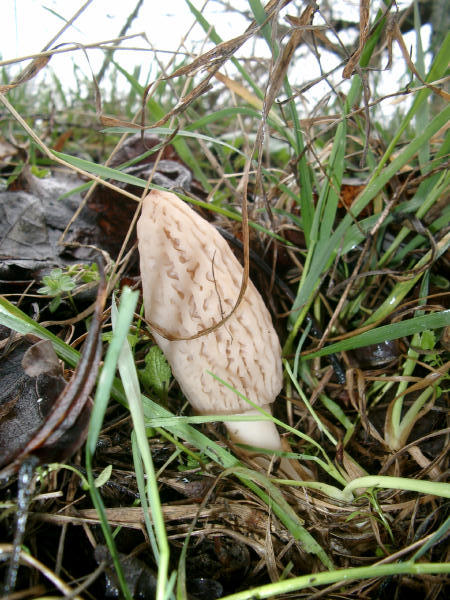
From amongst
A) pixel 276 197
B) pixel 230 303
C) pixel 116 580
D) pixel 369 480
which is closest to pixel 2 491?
pixel 116 580

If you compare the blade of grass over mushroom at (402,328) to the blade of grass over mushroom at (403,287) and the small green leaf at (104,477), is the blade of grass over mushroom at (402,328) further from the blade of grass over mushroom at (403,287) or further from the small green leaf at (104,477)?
the small green leaf at (104,477)

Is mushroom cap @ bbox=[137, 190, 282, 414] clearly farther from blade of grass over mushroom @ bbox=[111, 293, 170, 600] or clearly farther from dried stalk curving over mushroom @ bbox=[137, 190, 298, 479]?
blade of grass over mushroom @ bbox=[111, 293, 170, 600]

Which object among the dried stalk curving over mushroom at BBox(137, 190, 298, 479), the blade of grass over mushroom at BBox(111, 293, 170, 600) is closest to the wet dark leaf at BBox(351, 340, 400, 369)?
the dried stalk curving over mushroom at BBox(137, 190, 298, 479)

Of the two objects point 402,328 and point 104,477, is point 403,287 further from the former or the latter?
point 104,477

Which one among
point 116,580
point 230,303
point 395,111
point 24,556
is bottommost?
point 116,580

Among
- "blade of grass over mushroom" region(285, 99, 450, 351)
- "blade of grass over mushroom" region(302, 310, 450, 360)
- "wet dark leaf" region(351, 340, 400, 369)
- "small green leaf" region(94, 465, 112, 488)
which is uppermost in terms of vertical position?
"blade of grass over mushroom" region(285, 99, 450, 351)

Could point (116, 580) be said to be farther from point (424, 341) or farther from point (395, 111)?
point (395, 111)

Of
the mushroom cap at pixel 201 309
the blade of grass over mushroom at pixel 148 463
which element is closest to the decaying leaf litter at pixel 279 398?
the blade of grass over mushroom at pixel 148 463

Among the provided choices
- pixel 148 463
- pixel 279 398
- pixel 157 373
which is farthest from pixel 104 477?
pixel 279 398
